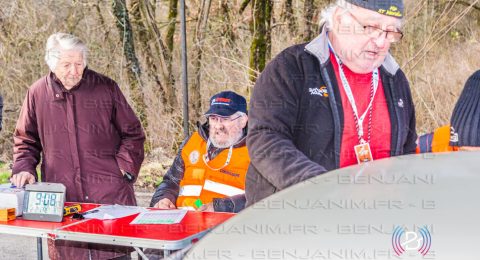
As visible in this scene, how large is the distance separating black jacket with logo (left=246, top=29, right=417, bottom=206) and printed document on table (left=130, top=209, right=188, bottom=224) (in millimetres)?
1022

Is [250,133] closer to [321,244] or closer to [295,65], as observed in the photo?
[295,65]

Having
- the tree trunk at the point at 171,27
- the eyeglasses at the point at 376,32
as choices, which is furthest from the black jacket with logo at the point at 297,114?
the tree trunk at the point at 171,27

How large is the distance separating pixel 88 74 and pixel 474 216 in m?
3.03

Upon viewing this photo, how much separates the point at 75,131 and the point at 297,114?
1856 millimetres

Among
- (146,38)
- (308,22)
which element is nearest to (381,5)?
(308,22)

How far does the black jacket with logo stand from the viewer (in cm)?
210

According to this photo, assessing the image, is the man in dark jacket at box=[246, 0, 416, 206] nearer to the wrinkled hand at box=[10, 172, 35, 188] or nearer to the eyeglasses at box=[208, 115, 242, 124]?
the eyeglasses at box=[208, 115, 242, 124]

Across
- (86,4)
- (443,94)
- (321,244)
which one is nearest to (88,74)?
(321,244)

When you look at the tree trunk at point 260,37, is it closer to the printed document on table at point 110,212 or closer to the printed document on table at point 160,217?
the printed document on table at point 110,212

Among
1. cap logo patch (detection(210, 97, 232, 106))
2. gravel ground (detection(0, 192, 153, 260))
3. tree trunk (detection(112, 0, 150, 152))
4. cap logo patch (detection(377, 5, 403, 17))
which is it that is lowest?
gravel ground (detection(0, 192, 153, 260))

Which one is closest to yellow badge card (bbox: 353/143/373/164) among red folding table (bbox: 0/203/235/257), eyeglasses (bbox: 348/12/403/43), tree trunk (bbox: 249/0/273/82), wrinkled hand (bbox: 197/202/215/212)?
eyeglasses (bbox: 348/12/403/43)

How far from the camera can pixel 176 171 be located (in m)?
4.08

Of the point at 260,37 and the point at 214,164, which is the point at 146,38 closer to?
the point at 260,37

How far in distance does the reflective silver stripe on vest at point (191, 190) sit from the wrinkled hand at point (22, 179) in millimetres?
862
